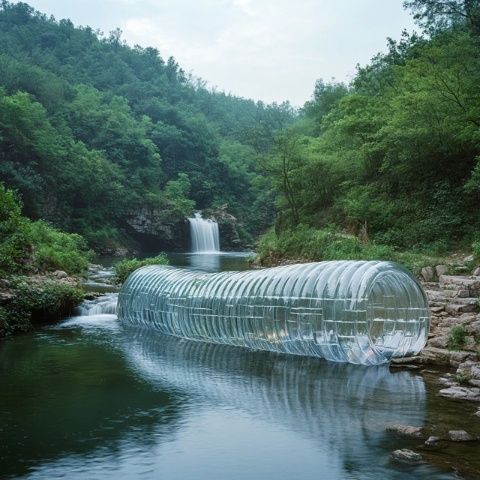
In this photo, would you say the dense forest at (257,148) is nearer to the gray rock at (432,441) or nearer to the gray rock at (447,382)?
the gray rock at (447,382)

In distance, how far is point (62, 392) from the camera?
330 inches

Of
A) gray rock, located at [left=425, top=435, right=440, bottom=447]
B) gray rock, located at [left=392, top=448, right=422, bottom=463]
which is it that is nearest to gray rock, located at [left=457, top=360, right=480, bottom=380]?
gray rock, located at [left=425, top=435, right=440, bottom=447]

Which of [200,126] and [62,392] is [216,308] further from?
[200,126]

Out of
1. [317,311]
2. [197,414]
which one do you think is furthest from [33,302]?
[197,414]

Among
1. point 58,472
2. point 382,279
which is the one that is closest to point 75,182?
point 382,279

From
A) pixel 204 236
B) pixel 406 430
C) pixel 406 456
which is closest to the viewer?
pixel 406 456

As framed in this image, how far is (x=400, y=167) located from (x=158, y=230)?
28.6 metres

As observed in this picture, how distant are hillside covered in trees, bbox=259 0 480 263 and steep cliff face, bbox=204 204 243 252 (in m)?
19.3

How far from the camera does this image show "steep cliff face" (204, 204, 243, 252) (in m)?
50.3

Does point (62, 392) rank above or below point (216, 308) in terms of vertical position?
below

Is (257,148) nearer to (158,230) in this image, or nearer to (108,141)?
(108,141)

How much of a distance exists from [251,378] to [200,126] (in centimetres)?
5861

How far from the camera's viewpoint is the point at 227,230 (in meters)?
51.0

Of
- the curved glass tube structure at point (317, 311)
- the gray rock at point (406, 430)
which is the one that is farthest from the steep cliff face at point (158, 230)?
the gray rock at point (406, 430)
